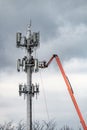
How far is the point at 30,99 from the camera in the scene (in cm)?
10356

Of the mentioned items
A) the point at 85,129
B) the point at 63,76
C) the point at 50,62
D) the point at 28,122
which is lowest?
the point at 85,129

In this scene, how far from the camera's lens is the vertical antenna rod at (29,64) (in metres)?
103

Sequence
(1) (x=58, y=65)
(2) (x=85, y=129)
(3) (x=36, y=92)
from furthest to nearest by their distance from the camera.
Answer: (1) (x=58, y=65), (3) (x=36, y=92), (2) (x=85, y=129)

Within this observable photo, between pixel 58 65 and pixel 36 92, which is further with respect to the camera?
pixel 58 65

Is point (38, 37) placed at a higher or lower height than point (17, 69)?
higher

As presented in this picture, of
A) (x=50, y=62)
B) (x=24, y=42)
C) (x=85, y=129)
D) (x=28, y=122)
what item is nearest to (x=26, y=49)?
(x=24, y=42)

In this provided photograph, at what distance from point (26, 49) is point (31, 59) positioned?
3327 mm

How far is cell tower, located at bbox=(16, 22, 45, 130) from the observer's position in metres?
103

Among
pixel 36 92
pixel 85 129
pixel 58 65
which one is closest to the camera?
pixel 85 129

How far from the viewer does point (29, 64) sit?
105 m

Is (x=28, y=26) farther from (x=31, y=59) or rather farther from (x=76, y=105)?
(x=76, y=105)

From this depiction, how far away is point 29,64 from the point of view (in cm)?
10544

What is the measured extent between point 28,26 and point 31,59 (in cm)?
1011

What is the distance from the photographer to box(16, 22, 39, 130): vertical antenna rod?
10300 centimetres
